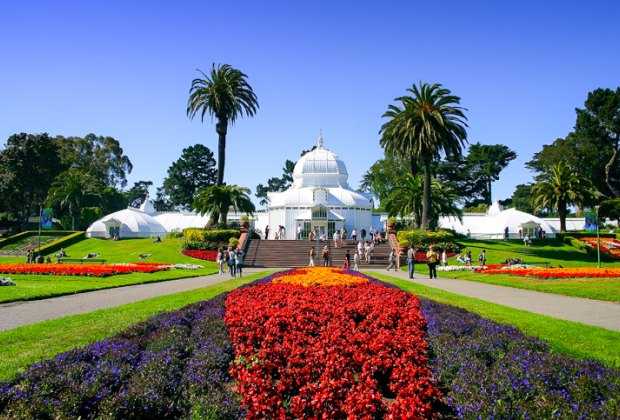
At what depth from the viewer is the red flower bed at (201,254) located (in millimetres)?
39938

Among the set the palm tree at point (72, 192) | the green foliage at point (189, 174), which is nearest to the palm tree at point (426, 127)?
the palm tree at point (72, 192)

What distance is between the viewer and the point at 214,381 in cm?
647

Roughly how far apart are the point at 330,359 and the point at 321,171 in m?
55.4

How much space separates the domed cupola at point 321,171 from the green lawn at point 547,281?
19313 millimetres

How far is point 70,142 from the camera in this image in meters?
93.4

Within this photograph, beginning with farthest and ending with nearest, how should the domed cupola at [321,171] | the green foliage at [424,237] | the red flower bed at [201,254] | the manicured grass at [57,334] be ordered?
the domed cupola at [321,171] → the green foliage at [424,237] → the red flower bed at [201,254] → the manicured grass at [57,334]

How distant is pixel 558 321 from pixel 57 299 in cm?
1368

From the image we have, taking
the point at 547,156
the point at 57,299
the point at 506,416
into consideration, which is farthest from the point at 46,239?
the point at 547,156

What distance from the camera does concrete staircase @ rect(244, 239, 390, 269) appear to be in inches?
1467

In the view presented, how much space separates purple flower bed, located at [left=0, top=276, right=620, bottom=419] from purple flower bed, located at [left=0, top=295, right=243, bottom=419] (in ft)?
0.04

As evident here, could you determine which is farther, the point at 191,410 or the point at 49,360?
the point at 49,360

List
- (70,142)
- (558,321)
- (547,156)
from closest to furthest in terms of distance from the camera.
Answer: (558,321) → (547,156) → (70,142)

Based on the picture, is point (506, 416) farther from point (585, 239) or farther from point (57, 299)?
point (585, 239)

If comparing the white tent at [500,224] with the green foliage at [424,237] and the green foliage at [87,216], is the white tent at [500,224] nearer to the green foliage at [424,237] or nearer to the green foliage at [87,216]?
the green foliage at [424,237]
